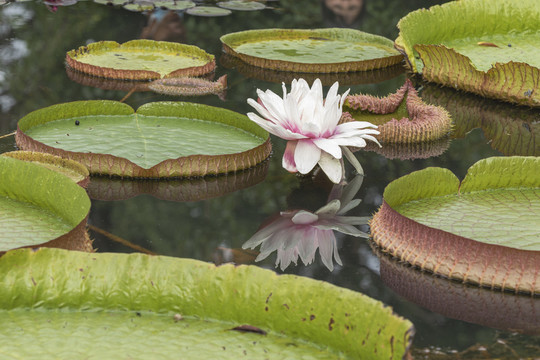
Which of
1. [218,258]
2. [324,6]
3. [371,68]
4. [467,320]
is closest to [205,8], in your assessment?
[324,6]

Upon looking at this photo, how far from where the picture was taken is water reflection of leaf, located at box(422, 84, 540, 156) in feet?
14.2

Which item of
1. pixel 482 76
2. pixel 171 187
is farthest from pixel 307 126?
pixel 482 76

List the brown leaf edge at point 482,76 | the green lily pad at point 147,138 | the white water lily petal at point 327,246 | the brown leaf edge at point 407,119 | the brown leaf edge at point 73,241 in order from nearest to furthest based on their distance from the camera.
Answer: the brown leaf edge at point 73,241 → the white water lily petal at point 327,246 → the green lily pad at point 147,138 → the brown leaf edge at point 407,119 → the brown leaf edge at point 482,76

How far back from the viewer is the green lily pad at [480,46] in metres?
4.89

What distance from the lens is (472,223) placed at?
116 inches

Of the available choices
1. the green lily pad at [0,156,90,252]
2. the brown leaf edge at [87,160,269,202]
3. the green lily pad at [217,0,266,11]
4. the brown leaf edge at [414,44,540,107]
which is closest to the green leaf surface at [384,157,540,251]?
the brown leaf edge at [87,160,269,202]

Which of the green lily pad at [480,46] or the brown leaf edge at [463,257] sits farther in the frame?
the green lily pad at [480,46]

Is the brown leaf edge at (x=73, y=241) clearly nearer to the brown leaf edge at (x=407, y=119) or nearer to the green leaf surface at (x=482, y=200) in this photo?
the green leaf surface at (x=482, y=200)

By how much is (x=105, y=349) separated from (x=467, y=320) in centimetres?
110

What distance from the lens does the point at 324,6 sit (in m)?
8.12

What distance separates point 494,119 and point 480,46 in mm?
1154

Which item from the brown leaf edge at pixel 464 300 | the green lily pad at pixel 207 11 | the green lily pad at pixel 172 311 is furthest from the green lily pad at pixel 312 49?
the green lily pad at pixel 172 311

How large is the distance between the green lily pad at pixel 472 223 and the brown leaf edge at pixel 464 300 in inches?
1.2

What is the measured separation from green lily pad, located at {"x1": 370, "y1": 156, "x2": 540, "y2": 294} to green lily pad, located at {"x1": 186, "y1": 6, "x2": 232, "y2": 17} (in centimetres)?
451
